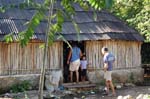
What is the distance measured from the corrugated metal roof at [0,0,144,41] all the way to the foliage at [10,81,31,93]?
74.5 inches

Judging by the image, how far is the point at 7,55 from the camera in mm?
14938

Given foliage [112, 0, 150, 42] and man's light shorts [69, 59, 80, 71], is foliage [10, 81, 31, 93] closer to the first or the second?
man's light shorts [69, 59, 80, 71]

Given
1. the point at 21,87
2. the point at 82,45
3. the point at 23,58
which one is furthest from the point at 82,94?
the point at 82,45

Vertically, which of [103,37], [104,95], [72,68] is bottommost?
[104,95]

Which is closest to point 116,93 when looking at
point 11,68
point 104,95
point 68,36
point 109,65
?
point 104,95

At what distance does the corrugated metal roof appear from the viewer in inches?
596

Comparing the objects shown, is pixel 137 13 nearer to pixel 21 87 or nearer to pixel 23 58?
pixel 23 58

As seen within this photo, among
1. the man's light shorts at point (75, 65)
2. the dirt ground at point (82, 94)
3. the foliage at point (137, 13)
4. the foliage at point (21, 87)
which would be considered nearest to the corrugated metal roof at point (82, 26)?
the man's light shorts at point (75, 65)

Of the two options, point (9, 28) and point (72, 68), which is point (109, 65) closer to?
point (72, 68)

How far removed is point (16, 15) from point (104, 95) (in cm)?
484

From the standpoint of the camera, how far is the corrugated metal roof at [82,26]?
49.7 feet

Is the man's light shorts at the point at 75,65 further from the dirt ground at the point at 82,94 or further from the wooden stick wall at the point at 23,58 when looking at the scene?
the dirt ground at the point at 82,94

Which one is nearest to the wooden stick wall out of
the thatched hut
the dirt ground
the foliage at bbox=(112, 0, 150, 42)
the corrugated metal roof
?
the thatched hut

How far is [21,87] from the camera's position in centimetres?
1501
